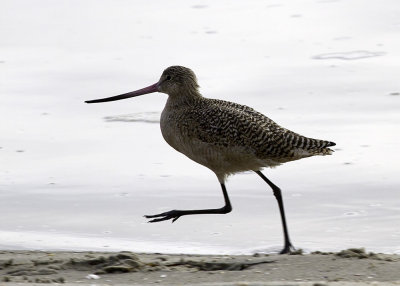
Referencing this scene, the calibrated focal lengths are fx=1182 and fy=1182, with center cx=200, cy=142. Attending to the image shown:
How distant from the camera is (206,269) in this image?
21.4ft

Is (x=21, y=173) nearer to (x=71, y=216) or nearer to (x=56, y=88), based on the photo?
(x=71, y=216)

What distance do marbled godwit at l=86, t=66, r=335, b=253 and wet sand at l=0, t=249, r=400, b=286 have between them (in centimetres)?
88

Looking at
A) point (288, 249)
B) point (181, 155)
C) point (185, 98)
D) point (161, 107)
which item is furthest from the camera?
point (161, 107)

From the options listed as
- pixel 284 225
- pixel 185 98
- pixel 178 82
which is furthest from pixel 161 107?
pixel 284 225

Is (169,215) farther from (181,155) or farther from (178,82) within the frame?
(181,155)

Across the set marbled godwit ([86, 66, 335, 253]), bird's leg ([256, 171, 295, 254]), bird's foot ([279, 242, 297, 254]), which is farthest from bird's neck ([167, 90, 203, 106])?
bird's foot ([279, 242, 297, 254])

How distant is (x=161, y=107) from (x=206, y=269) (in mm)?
3996

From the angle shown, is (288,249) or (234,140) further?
(234,140)

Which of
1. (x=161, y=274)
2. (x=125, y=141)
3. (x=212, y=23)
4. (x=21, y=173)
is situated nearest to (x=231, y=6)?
(x=212, y=23)

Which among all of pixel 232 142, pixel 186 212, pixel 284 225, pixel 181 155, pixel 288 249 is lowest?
pixel 288 249

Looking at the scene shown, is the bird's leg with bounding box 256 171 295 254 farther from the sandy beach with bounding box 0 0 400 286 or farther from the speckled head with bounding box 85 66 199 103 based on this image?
the speckled head with bounding box 85 66 199 103

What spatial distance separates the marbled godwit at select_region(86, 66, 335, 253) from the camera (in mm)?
7688

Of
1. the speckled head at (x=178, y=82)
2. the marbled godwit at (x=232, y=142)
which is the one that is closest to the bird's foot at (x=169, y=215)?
the marbled godwit at (x=232, y=142)

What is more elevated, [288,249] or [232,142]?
[232,142]
